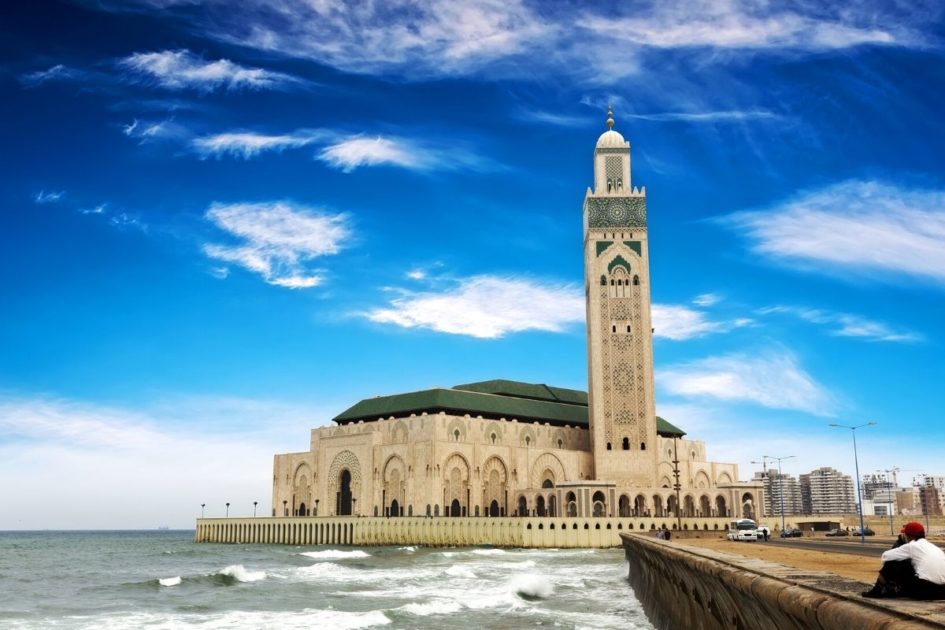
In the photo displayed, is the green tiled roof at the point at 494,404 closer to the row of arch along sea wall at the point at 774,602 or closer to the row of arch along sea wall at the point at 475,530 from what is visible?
the row of arch along sea wall at the point at 475,530

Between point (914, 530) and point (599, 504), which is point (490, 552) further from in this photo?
point (914, 530)

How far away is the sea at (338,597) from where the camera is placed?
92.2ft

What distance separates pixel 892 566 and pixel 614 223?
91.5 metres

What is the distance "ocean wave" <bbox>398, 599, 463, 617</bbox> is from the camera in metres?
29.9

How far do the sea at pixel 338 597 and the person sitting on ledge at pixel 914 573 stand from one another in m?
18.2

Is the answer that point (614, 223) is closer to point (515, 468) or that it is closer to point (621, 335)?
point (621, 335)

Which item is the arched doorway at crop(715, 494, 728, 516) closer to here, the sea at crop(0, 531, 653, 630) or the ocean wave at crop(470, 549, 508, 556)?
the ocean wave at crop(470, 549, 508, 556)

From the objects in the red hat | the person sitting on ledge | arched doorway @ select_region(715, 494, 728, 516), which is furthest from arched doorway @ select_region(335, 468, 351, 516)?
the person sitting on ledge

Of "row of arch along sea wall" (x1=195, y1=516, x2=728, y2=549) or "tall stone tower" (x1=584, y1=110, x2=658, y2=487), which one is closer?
"row of arch along sea wall" (x1=195, y1=516, x2=728, y2=549)

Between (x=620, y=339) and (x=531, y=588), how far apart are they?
61.5 m

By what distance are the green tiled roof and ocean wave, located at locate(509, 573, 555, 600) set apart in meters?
58.3

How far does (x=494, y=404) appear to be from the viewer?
332 ft

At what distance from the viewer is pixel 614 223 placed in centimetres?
9756

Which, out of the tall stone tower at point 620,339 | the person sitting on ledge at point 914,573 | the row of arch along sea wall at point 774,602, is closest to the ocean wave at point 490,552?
the tall stone tower at point 620,339
